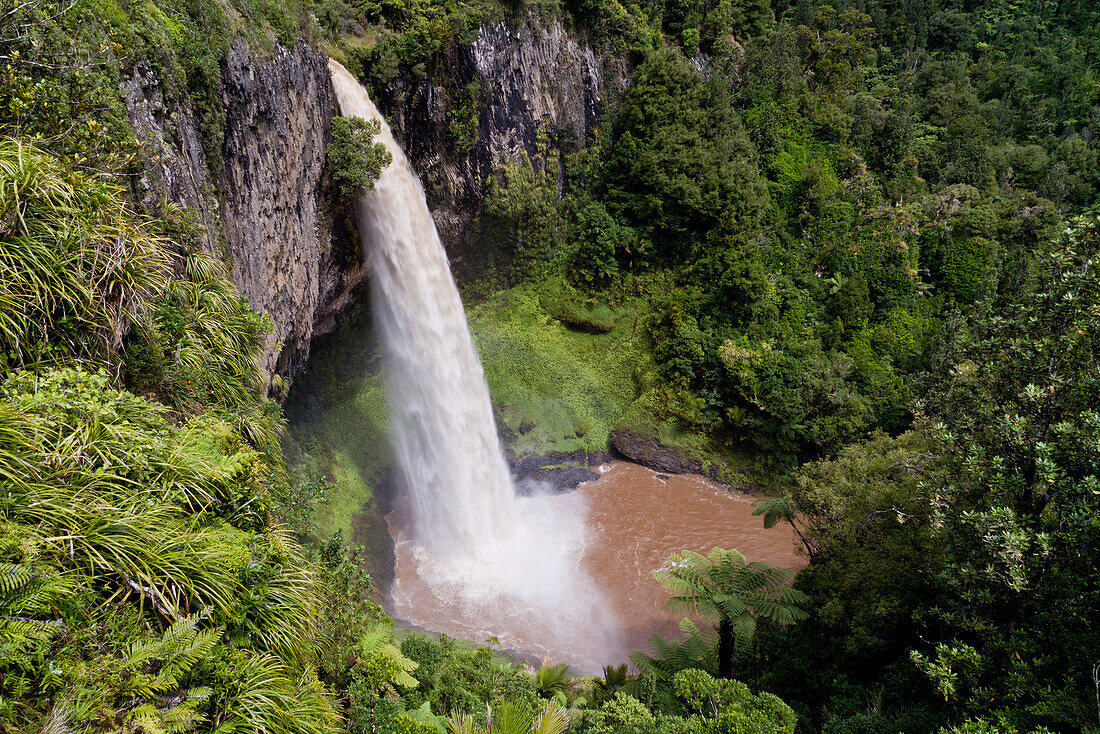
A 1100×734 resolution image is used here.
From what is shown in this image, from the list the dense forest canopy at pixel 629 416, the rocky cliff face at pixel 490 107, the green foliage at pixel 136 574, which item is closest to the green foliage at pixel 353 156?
the dense forest canopy at pixel 629 416

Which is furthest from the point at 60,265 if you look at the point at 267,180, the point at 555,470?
the point at 555,470

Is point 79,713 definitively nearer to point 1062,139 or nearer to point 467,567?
point 467,567

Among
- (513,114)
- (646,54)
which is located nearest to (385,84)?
(513,114)

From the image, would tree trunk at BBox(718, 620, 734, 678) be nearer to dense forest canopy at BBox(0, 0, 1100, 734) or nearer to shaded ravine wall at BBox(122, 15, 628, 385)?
dense forest canopy at BBox(0, 0, 1100, 734)

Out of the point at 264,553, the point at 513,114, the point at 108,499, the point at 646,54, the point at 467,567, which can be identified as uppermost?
the point at 646,54

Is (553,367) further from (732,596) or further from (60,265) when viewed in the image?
(60,265)

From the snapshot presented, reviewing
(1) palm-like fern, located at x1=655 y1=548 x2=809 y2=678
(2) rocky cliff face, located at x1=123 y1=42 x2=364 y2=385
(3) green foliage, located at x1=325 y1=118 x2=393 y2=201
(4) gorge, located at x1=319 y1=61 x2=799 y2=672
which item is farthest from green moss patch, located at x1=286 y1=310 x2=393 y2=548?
(1) palm-like fern, located at x1=655 y1=548 x2=809 y2=678

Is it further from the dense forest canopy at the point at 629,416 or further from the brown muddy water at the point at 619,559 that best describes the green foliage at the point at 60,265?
the brown muddy water at the point at 619,559
